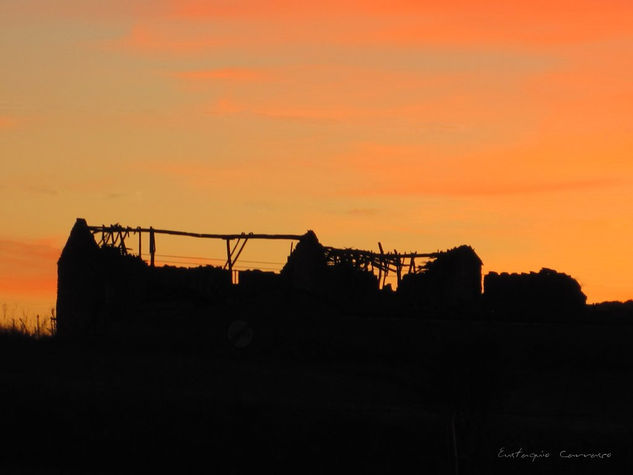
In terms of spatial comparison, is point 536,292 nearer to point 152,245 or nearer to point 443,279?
point 443,279

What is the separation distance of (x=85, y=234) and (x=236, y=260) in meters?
4.93

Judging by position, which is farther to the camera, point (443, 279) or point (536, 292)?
point (443, 279)

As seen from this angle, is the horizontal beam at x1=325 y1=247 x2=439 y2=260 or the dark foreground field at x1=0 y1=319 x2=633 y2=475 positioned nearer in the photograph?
the dark foreground field at x1=0 y1=319 x2=633 y2=475

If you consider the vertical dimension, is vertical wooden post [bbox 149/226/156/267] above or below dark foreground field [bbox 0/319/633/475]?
above

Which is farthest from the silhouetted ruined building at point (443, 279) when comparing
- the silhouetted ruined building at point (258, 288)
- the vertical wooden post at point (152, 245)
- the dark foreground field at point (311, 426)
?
the dark foreground field at point (311, 426)

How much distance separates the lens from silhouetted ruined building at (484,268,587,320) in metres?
39.5

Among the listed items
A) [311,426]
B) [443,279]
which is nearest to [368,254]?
[443,279]

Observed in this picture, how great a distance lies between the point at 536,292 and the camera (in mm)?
39750

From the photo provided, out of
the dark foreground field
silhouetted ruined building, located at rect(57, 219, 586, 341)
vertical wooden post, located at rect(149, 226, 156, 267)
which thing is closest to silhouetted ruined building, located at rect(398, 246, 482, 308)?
silhouetted ruined building, located at rect(57, 219, 586, 341)

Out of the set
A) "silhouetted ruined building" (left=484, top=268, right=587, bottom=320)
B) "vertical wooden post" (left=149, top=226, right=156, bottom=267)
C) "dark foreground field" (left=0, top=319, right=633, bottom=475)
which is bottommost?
"dark foreground field" (left=0, top=319, right=633, bottom=475)

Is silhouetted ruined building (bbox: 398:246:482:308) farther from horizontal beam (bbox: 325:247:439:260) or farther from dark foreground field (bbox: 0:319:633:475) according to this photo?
dark foreground field (bbox: 0:319:633:475)

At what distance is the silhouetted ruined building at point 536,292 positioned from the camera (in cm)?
3950

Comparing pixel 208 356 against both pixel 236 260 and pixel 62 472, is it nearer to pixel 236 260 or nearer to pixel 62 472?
pixel 236 260

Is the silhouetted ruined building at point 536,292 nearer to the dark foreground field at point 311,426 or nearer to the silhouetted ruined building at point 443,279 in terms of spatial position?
the silhouetted ruined building at point 443,279
